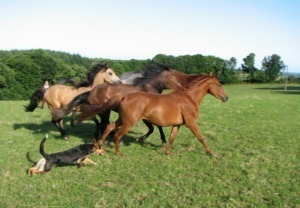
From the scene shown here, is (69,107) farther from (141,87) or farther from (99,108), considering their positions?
(141,87)

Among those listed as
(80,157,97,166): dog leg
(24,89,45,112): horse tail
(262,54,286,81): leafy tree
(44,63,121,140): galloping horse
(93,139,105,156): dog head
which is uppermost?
(262,54,286,81): leafy tree

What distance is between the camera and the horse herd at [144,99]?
6.91 metres

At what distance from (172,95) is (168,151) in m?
1.31

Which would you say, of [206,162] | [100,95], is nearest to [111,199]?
[206,162]

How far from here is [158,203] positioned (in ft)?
15.7

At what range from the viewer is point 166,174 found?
595 cm

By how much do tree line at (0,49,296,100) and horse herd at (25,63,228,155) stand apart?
5401 millimetres

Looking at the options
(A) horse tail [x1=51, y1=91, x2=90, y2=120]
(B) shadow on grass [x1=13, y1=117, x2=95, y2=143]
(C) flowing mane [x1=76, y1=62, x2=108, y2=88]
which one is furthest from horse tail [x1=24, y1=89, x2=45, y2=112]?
(A) horse tail [x1=51, y1=91, x2=90, y2=120]

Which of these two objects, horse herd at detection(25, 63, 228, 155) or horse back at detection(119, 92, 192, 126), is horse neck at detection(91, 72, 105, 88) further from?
horse back at detection(119, 92, 192, 126)

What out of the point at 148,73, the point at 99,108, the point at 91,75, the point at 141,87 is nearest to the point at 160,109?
the point at 99,108

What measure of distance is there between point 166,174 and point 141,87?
3.64 meters

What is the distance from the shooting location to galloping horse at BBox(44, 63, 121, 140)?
9.57 m

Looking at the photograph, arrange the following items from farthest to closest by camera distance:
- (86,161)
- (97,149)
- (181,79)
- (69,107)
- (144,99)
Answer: (181,79) < (69,107) < (97,149) < (144,99) < (86,161)

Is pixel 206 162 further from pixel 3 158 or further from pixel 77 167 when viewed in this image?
pixel 3 158
